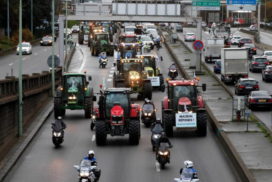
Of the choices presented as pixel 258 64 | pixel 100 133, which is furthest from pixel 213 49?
pixel 100 133

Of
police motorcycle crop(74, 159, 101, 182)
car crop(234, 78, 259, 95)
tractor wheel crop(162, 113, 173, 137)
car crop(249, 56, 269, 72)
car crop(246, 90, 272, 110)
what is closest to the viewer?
police motorcycle crop(74, 159, 101, 182)

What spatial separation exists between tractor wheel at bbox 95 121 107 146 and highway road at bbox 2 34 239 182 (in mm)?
356

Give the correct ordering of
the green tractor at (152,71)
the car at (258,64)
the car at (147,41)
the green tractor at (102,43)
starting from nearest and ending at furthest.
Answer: the green tractor at (152,71) < the car at (258,64) < the green tractor at (102,43) < the car at (147,41)

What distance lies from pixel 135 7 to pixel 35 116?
41.4 meters

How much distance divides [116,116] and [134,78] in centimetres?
1890

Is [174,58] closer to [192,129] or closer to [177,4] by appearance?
[177,4]

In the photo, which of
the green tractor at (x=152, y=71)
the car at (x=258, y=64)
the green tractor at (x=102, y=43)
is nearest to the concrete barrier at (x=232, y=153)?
the green tractor at (x=152, y=71)

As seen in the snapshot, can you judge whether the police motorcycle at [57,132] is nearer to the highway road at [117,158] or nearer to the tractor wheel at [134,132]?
the highway road at [117,158]

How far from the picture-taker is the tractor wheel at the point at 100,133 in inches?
1411

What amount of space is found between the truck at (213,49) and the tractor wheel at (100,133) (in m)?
52.1

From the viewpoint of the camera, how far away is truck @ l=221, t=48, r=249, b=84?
66750mm

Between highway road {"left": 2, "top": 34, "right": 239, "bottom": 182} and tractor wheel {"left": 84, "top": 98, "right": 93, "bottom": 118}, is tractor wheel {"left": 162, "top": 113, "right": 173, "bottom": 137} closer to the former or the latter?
A: highway road {"left": 2, "top": 34, "right": 239, "bottom": 182}

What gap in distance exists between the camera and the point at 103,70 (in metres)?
79.6

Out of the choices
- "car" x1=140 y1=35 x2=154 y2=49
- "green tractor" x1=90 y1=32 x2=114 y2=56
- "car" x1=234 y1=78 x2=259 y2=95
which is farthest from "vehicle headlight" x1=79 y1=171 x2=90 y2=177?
"car" x1=140 y1=35 x2=154 y2=49
